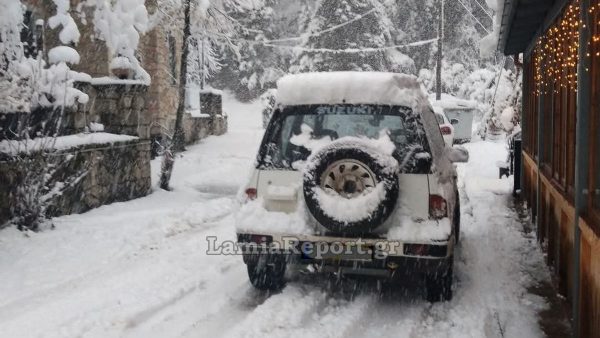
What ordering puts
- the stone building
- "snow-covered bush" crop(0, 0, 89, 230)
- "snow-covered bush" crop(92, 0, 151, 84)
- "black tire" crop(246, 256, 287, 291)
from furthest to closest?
"snow-covered bush" crop(92, 0, 151, 84) < the stone building < "snow-covered bush" crop(0, 0, 89, 230) < "black tire" crop(246, 256, 287, 291)

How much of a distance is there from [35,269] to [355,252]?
11.8 feet

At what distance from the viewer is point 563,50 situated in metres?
6.11

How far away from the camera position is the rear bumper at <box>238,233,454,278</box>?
516 centimetres

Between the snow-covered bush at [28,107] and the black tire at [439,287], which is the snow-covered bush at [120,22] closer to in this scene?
the snow-covered bush at [28,107]

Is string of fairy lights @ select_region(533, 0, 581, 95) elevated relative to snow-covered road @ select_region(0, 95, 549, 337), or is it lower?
elevated

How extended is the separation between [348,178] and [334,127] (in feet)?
2.84

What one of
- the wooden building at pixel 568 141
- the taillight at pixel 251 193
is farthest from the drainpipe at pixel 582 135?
the taillight at pixel 251 193

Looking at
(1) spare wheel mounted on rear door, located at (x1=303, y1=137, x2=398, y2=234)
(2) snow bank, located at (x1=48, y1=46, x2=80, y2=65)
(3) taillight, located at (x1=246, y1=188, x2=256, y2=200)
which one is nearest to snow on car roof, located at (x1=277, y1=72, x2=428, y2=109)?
(1) spare wheel mounted on rear door, located at (x1=303, y1=137, x2=398, y2=234)

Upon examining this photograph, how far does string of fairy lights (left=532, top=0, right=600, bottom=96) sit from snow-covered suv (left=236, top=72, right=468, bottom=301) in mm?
1397

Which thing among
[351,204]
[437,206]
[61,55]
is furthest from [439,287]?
[61,55]

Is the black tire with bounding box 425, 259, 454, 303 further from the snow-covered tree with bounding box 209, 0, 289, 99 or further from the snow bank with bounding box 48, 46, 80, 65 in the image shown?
the snow-covered tree with bounding box 209, 0, 289, 99

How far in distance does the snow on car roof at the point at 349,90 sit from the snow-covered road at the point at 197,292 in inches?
73.0

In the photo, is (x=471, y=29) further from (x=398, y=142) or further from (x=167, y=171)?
(x=398, y=142)

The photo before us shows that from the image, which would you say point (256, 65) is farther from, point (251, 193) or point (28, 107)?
point (251, 193)
